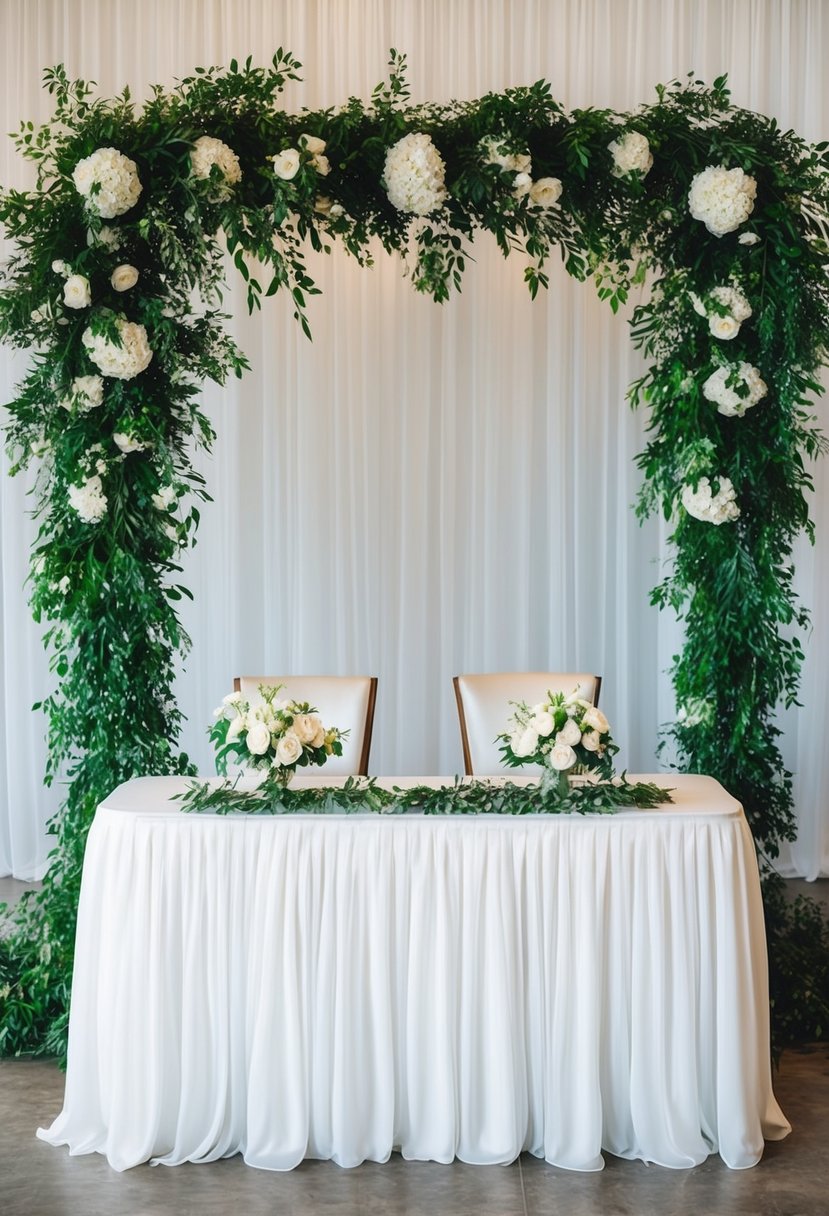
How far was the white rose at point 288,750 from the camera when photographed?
3.03 metres

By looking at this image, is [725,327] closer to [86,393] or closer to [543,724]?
[543,724]

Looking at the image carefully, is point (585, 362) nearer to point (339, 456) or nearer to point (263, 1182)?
point (339, 456)

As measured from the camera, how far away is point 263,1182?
116 inches

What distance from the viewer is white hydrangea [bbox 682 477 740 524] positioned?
375 cm

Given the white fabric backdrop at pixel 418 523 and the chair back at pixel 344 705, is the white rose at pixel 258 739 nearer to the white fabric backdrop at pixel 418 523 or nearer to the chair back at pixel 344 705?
the chair back at pixel 344 705

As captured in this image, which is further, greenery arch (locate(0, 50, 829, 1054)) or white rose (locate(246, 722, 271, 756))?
greenery arch (locate(0, 50, 829, 1054))

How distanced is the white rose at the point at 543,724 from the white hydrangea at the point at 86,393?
153 centimetres

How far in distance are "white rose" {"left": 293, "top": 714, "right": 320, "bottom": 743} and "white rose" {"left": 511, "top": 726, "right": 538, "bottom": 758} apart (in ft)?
1.65

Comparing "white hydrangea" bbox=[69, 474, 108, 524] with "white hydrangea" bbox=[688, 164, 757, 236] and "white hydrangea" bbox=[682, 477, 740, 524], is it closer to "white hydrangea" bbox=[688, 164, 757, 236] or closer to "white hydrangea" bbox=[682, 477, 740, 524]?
"white hydrangea" bbox=[682, 477, 740, 524]

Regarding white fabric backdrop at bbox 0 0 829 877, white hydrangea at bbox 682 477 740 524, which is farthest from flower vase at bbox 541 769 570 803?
white fabric backdrop at bbox 0 0 829 877

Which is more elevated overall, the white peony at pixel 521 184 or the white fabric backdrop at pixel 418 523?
the white peony at pixel 521 184

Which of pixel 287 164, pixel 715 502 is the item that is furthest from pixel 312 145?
pixel 715 502

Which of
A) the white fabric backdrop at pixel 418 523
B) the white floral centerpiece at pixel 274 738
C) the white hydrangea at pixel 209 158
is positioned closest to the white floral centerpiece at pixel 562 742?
the white floral centerpiece at pixel 274 738

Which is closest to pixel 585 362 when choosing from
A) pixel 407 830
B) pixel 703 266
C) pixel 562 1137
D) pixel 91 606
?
pixel 703 266
